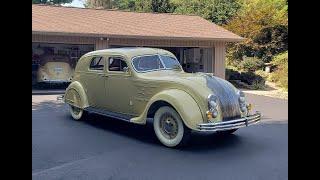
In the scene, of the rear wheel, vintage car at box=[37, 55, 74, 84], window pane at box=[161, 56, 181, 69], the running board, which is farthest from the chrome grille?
vintage car at box=[37, 55, 74, 84]

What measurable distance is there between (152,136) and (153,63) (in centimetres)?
161

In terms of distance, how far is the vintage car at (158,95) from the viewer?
6.54 metres

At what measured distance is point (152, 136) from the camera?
7.72 m

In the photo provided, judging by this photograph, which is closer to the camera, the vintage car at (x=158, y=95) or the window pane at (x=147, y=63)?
the vintage car at (x=158, y=95)

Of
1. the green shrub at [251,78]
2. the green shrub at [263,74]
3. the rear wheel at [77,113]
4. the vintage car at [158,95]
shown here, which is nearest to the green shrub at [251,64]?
the green shrub at [263,74]

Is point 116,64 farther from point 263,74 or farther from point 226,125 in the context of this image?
point 263,74

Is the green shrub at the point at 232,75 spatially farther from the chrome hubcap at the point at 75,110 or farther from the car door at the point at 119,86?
the car door at the point at 119,86

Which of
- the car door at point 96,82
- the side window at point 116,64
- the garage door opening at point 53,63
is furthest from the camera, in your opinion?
the garage door opening at point 53,63

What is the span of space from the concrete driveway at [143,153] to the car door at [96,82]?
602 mm

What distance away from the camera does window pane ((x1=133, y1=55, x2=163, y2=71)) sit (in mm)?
7989

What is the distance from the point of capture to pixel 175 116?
6727 mm

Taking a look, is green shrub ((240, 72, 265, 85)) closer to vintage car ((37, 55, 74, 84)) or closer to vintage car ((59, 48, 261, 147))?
vintage car ((37, 55, 74, 84))

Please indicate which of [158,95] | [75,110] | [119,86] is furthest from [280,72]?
[158,95]
